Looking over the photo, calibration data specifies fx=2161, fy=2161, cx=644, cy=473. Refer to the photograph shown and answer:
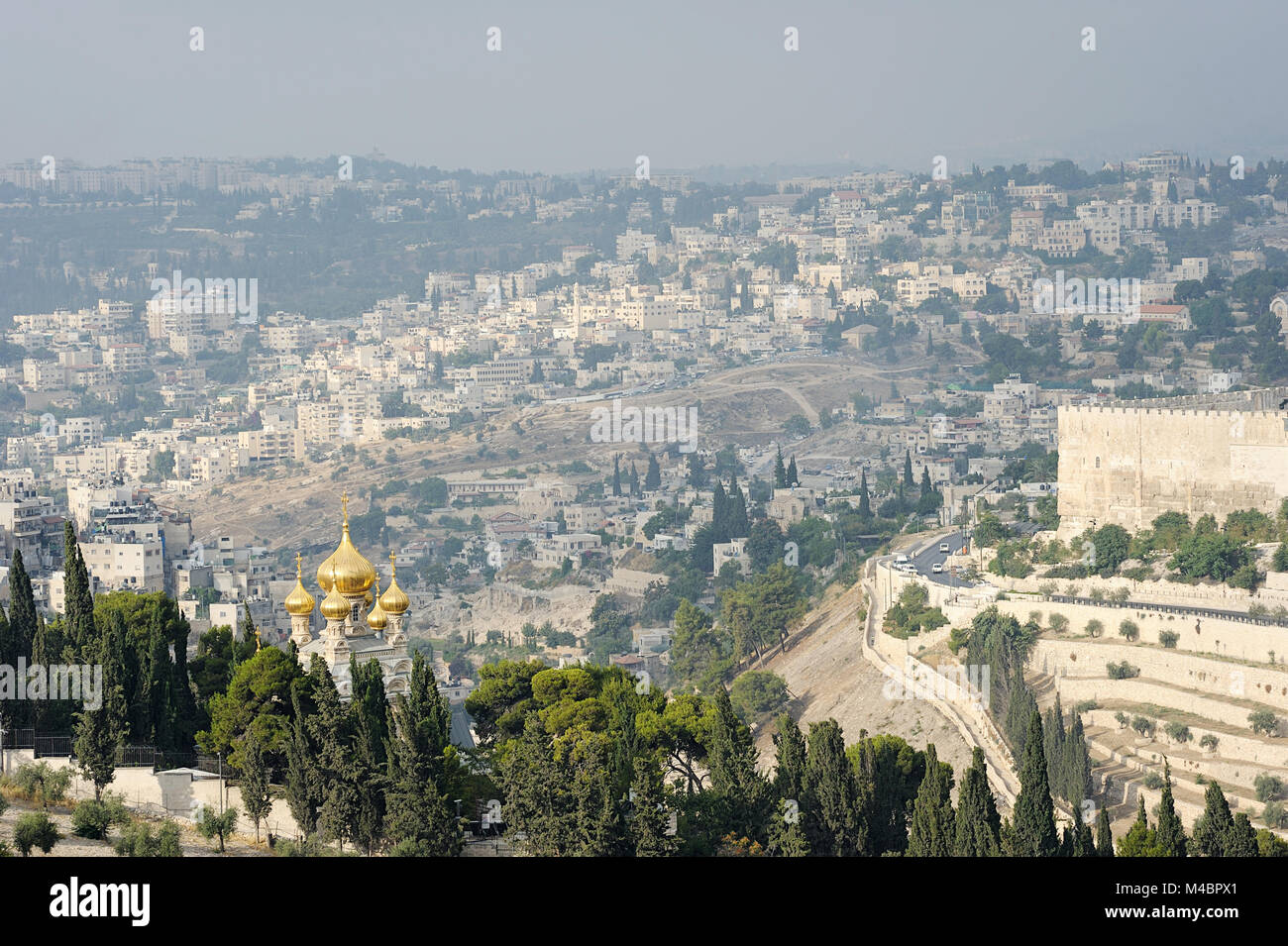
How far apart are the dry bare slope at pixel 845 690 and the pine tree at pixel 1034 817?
986 cm

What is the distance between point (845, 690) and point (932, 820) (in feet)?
57.9

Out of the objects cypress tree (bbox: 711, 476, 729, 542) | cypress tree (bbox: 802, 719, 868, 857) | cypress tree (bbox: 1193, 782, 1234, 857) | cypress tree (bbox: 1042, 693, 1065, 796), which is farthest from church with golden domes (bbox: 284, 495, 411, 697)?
cypress tree (bbox: 711, 476, 729, 542)

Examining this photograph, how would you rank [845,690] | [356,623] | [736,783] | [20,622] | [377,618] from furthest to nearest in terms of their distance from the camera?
1. [845,690]
2. [356,623]
3. [377,618]
4. [20,622]
5. [736,783]

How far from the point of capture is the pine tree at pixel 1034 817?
1803 centimetres

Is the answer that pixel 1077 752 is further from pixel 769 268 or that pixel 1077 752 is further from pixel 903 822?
pixel 769 268

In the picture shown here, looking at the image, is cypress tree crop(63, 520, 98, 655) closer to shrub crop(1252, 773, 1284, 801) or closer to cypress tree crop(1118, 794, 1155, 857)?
cypress tree crop(1118, 794, 1155, 857)

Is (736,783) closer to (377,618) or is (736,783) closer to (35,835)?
(377,618)

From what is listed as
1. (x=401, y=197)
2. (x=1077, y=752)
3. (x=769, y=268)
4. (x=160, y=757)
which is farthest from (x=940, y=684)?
(x=401, y=197)

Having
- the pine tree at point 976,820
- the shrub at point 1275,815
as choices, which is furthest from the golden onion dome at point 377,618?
the shrub at point 1275,815

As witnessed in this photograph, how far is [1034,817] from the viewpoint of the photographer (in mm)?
18422

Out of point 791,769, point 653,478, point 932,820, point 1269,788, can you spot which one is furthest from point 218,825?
point 653,478

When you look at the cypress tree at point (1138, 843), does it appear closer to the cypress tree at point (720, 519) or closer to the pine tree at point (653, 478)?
the cypress tree at point (720, 519)

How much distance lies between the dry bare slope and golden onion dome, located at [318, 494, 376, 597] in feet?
35.0
